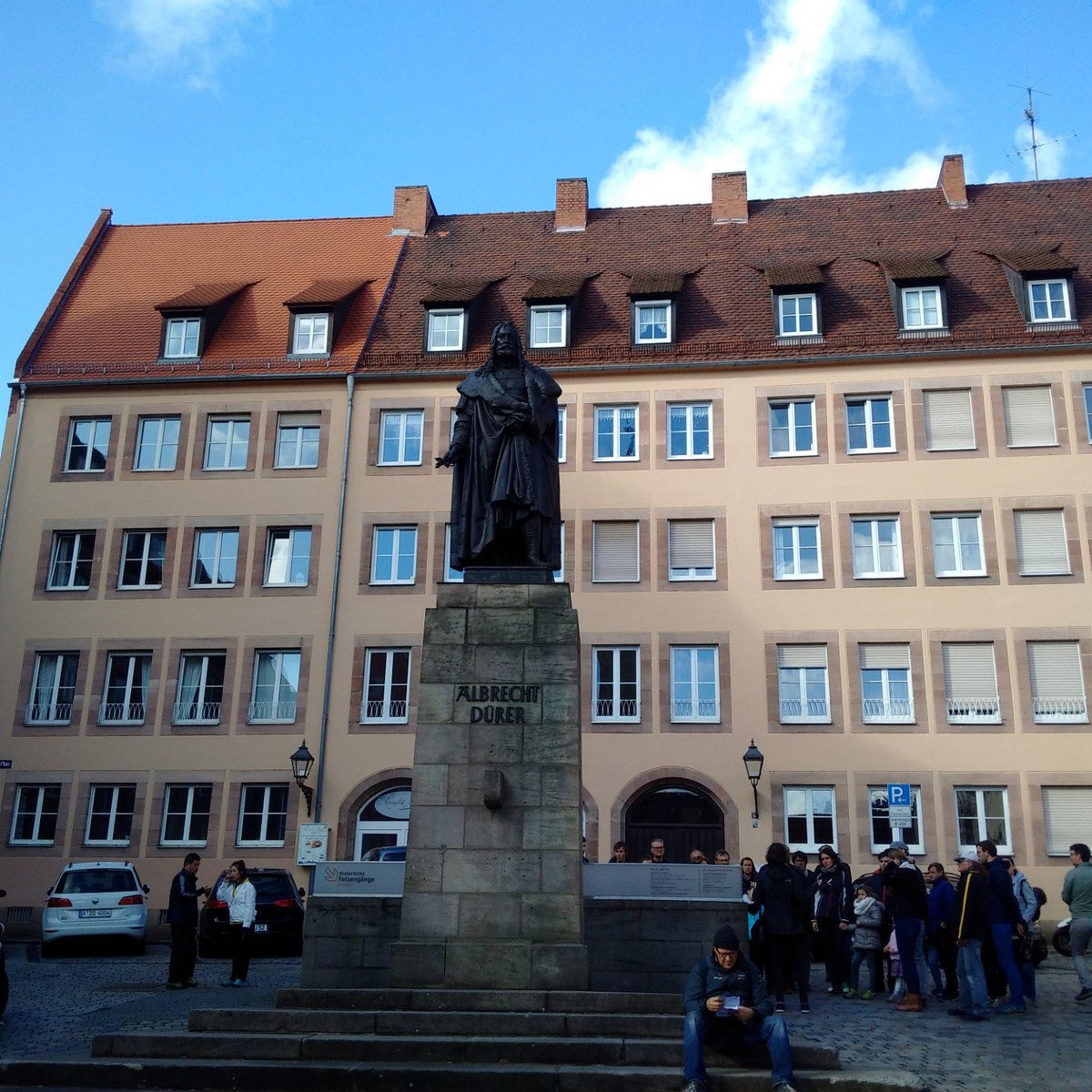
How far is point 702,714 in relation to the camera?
28203 millimetres

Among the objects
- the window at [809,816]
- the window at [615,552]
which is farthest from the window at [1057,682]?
the window at [615,552]

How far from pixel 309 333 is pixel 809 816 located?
671 inches

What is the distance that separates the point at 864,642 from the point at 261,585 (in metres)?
13.7

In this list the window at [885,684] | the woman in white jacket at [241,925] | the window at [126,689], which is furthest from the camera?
the window at [126,689]

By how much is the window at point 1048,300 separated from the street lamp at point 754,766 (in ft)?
40.5

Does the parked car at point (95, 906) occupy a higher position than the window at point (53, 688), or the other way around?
the window at point (53, 688)

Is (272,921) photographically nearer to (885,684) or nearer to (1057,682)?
(885,684)

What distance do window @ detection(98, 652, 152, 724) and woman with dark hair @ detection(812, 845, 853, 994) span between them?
1907cm

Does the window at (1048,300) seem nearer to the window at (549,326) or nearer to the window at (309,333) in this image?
the window at (549,326)

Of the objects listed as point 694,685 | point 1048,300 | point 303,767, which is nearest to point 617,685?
point 694,685

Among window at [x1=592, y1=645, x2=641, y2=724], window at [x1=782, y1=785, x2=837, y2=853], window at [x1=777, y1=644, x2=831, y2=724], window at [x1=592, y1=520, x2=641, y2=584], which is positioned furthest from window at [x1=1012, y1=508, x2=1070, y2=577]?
window at [x1=592, y1=645, x2=641, y2=724]

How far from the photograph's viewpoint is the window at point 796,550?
28.9 metres

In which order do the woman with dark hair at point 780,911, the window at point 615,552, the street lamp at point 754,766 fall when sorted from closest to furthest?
the woman with dark hair at point 780,911 → the street lamp at point 754,766 → the window at point 615,552

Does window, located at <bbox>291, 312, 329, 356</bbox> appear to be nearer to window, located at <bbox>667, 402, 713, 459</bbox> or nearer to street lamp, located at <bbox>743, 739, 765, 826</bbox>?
window, located at <bbox>667, 402, 713, 459</bbox>
